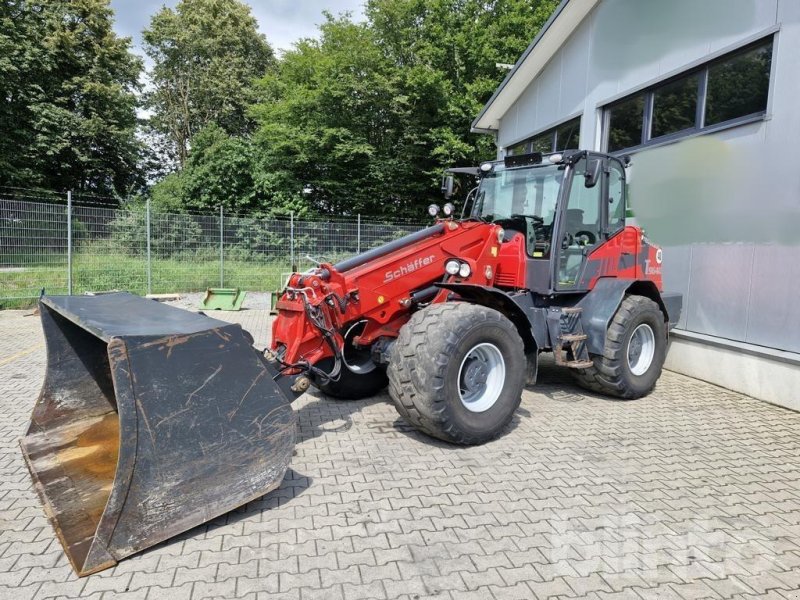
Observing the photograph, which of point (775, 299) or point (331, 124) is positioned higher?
point (331, 124)

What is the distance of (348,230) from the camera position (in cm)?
1545

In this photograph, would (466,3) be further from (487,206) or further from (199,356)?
(199,356)

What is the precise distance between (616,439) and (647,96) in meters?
5.96

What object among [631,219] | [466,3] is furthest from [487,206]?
[466,3]

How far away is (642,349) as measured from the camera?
6.18 metres

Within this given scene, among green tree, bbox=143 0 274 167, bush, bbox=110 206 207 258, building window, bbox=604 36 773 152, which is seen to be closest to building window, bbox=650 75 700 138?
building window, bbox=604 36 773 152

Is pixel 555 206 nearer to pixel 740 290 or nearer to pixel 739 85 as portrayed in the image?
pixel 740 290

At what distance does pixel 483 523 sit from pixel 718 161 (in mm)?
5688

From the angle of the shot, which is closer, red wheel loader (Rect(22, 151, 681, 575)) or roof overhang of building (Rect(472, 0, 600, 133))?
red wheel loader (Rect(22, 151, 681, 575))

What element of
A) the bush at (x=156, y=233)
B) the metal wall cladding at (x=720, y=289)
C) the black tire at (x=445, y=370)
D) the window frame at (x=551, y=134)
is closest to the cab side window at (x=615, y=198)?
the metal wall cladding at (x=720, y=289)

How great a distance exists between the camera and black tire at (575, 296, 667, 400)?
18.4 ft

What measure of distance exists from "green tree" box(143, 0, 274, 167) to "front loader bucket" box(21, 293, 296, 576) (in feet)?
99.2

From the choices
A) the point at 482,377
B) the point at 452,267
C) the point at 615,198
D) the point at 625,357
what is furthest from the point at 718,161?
the point at 482,377

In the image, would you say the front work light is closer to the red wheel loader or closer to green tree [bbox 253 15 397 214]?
the red wheel loader
